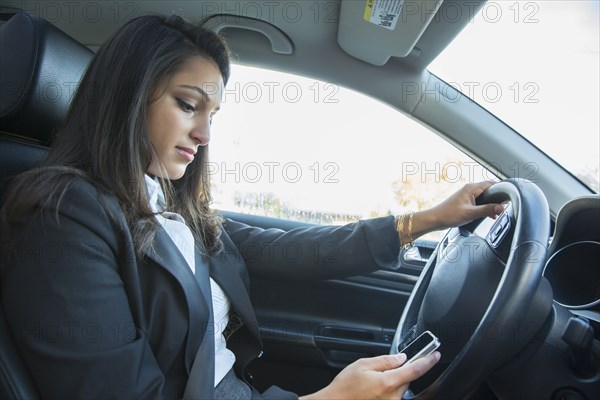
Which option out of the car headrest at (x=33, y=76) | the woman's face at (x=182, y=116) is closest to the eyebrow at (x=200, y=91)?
the woman's face at (x=182, y=116)

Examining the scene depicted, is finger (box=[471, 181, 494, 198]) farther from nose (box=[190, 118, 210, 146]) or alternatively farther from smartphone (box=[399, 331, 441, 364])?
nose (box=[190, 118, 210, 146])

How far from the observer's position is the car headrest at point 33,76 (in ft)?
3.20

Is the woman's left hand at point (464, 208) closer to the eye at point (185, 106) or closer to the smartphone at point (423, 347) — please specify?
the smartphone at point (423, 347)

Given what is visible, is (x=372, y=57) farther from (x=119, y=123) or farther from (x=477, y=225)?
(x=119, y=123)

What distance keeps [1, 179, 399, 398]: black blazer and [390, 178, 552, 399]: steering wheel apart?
1.15ft

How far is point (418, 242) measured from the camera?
173cm

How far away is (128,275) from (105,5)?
88 cm

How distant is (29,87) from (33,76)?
0.02 metres

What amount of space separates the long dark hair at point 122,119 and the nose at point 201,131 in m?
0.11

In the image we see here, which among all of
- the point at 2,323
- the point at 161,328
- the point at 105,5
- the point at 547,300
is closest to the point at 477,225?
the point at 547,300

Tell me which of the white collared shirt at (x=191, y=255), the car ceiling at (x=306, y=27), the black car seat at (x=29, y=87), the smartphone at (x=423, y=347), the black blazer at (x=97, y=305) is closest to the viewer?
the black blazer at (x=97, y=305)

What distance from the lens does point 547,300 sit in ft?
2.89

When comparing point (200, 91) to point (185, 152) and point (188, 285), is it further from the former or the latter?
point (188, 285)

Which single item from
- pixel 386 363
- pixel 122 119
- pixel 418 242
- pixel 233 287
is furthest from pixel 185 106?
pixel 418 242
